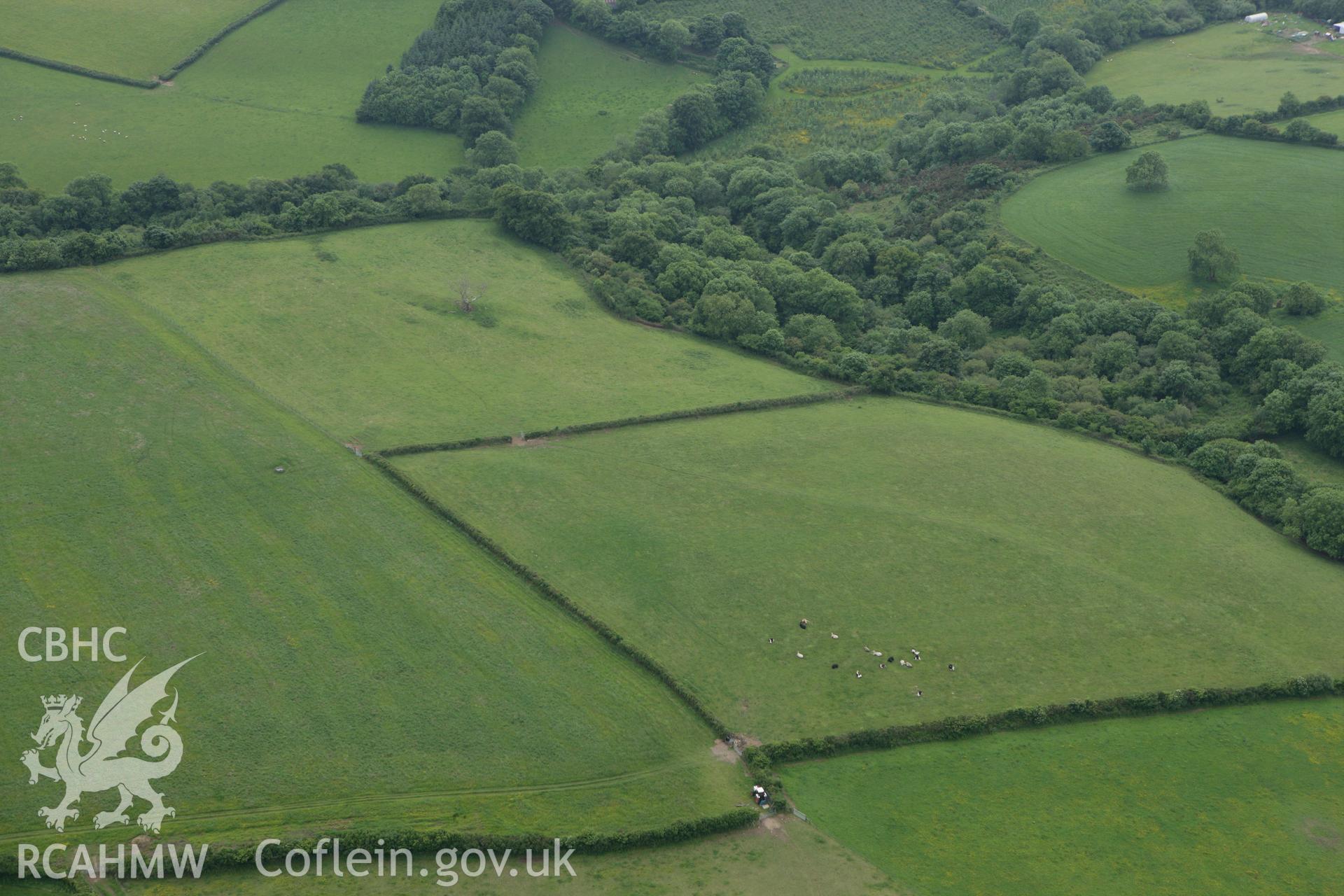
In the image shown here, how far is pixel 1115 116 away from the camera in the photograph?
163 meters

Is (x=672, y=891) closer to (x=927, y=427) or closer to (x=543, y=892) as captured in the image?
(x=543, y=892)

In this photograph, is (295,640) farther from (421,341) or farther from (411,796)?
(421,341)

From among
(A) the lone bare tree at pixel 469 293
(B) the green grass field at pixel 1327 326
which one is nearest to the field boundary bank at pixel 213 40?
(A) the lone bare tree at pixel 469 293

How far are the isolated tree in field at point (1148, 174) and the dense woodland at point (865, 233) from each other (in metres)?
12.8

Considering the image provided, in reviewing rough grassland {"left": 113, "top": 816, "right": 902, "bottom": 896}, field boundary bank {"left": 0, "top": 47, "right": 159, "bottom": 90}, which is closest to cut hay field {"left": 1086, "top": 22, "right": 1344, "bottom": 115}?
rough grassland {"left": 113, "top": 816, "right": 902, "bottom": 896}

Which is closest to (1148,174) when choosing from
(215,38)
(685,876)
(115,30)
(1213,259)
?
(1213,259)

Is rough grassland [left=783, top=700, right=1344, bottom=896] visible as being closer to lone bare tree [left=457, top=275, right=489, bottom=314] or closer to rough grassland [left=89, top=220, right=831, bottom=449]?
rough grassland [left=89, top=220, right=831, bottom=449]

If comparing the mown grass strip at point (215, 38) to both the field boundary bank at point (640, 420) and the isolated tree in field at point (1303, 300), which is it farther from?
the isolated tree in field at point (1303, 300)

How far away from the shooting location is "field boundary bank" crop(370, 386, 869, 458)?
319 ft

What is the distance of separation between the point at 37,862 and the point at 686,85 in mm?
154578

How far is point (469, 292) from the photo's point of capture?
12206 cm

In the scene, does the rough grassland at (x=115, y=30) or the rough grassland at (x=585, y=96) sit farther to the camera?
the rough grassland at (x=585, y=96)

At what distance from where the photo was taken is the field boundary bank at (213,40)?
563 feet

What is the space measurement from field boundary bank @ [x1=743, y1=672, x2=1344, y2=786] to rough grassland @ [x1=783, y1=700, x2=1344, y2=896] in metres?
0.64
